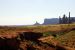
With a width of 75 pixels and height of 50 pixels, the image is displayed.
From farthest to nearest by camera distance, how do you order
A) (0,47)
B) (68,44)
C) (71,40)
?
1. (71,40)
2. (68,44)
3. (0,47)

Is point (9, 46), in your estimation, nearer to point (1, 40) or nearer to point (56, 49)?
point (1, 40)

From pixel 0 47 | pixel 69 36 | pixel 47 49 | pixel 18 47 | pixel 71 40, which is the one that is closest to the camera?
pixel 0 47

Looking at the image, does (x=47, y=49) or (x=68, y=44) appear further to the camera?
(x=68, y=44)

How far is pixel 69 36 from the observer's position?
3312 cm

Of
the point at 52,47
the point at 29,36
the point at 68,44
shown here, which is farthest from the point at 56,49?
the point at 29,36

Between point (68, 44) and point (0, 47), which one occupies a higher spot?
point (0, 47)

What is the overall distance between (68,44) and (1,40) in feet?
40.6

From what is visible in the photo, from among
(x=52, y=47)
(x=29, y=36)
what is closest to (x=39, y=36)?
(x=29, y=36)

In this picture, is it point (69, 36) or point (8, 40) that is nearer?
point (8, 40)

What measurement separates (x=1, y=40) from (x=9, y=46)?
1042mm

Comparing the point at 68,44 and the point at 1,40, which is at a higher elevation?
→ the point at 1,40

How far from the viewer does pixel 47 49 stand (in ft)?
78.2

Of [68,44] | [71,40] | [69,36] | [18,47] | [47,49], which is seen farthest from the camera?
[69,36]

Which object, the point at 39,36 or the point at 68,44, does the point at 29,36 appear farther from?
the point at 68,44
